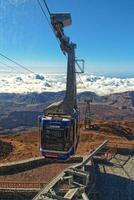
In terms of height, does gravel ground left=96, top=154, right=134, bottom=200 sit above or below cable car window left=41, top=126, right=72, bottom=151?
below

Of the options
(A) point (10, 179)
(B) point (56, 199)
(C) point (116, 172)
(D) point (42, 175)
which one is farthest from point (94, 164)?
(B) point (56, 199)

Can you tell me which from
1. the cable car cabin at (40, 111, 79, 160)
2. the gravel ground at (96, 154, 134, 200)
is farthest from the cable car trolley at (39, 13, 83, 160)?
the gravel ground at (96, 154, 134, 200)

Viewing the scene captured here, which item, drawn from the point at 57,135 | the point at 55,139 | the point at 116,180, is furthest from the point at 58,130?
the point at 116,180

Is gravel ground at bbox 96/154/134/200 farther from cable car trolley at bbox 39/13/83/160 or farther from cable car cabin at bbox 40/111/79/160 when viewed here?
cable car cabin at bbox 40/111/79/160

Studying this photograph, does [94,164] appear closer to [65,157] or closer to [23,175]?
[23,175]

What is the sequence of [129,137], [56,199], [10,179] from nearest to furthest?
[56,199]
[10,179]
[129,137]

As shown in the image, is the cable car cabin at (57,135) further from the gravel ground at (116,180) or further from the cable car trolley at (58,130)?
the gravel ground at (116,180)

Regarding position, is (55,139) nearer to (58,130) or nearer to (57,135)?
(57,135)

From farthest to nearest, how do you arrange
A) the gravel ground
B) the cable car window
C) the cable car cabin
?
the gravel ground
the cable car window
the cable car cabin
